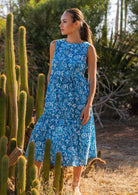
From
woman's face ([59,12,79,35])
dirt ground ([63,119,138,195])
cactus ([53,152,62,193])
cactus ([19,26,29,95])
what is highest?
woman's face ([59,12,79,35])

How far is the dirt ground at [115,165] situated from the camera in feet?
10.9

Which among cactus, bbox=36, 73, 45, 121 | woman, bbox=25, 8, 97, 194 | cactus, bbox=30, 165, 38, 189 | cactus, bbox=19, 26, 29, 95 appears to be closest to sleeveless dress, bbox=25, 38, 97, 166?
woman, bbox=25, 8, 97, 194

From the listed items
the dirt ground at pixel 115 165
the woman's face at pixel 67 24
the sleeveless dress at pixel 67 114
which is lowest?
the dirt ground at pixel 115 165

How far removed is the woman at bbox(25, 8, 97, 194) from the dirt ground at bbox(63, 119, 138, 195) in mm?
391

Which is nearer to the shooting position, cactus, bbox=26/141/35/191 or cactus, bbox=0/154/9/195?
cactus, bbox=0/154/9/195

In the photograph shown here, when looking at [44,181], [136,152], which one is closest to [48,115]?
[44,181]

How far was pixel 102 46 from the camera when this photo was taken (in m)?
6.97

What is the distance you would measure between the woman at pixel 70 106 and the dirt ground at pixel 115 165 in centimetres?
39

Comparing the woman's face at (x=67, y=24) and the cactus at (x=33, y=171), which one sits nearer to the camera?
the cactus at (x=33, y=171)

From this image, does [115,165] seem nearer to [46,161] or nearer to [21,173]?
[46,161]

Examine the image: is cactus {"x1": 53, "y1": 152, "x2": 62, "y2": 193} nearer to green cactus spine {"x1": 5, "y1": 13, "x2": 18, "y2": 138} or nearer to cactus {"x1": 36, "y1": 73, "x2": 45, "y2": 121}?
green cactus spine {"x1": 5, "y1": 13, "x2": 18, "y2": 138}

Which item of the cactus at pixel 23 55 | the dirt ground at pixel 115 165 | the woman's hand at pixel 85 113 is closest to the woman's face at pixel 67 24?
the cactus at pixel 23 55

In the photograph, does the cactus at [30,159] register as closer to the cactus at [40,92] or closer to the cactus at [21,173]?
the cactus at [21,173]

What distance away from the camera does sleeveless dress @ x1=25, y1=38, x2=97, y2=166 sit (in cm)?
271
